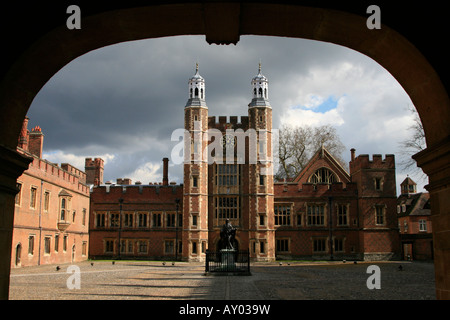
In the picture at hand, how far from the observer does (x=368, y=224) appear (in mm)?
36812

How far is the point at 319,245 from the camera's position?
38.2 meters

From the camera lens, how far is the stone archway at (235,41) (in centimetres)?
462

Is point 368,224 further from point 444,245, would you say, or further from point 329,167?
point 444,245

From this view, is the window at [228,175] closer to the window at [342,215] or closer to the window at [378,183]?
the window at [342,215]

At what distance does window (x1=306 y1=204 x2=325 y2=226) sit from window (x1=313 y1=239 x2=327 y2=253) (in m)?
1.48

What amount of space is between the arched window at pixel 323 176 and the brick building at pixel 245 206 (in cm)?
86

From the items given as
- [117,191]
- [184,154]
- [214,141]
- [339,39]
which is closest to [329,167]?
[214,141]

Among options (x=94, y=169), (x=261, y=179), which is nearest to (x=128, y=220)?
(x=261, y=179)

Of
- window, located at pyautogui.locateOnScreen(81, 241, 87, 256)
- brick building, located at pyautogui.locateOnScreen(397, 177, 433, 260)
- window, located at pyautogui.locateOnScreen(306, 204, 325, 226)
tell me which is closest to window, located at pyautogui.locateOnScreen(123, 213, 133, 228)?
window, located at pyautogui.locateOnScreen(81, 241, 87, 256)

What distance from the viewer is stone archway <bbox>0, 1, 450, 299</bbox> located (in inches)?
182

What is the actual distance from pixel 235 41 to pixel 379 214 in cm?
3494

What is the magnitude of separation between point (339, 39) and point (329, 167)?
37052mm

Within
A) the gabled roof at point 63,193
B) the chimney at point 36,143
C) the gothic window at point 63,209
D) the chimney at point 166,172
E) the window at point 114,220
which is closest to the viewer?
the chimney at point 36,143

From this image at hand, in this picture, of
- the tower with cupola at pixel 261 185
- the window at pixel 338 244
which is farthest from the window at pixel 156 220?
the window at pixel 338 244
